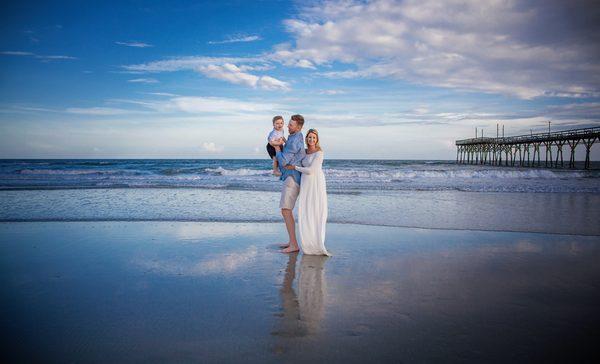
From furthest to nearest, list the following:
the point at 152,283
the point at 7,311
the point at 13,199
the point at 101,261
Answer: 1. the point at 13,199
2. the point at 101,261
3. the point at 152,283
4. the point at 7,311

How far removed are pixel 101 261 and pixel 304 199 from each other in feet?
10.1

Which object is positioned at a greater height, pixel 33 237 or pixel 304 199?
pixel 304 199

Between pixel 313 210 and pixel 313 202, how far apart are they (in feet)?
0.41

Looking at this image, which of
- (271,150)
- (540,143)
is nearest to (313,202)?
(271,150)

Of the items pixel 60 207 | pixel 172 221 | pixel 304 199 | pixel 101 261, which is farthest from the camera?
pixel 60 207

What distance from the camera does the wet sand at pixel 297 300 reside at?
2902 mm

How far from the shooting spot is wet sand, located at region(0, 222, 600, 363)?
2902mm

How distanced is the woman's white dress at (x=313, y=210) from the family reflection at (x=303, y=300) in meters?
0.34

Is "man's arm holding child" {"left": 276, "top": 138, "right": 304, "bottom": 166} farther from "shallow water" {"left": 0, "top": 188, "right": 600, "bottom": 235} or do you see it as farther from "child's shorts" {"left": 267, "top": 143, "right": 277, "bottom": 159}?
"shallow water" {"left": 0, "top": 188, "right": 600, "bottom": 235}

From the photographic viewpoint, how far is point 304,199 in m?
6.06

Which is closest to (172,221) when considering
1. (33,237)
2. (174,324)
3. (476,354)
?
(33,237)

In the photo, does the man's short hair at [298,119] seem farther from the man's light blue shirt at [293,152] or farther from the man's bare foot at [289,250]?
the man's bare foot at [289,250]

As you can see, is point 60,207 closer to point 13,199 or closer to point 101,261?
point 13,199

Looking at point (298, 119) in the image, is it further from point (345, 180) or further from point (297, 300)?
point (345, 180)
